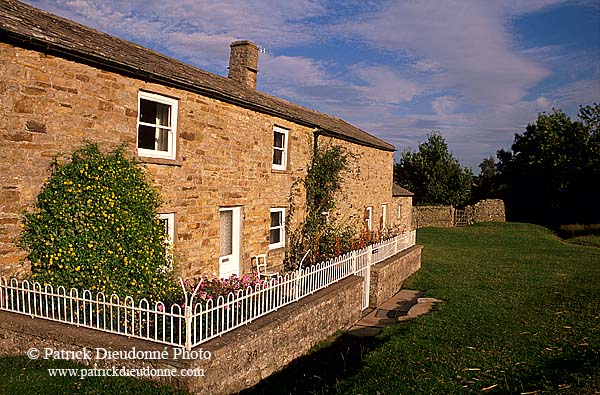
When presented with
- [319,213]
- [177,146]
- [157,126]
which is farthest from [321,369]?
[319,213]

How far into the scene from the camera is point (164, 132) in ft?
31.9

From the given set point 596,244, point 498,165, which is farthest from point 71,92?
point 498,165

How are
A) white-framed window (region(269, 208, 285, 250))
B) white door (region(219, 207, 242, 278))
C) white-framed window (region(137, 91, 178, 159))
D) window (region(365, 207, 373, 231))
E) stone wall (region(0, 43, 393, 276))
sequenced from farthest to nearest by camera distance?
window (region(365, 207, 373, 231))
white-framed window (region(269, 208, 285, 250))
white door (region(219, 207, 242, 278))
white-framed window (region(137, 91, 178, 159))
stone wall (region(0, 43, 393, 276))

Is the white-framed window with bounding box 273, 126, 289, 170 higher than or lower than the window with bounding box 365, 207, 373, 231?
higher

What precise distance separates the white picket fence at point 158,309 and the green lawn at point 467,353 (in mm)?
751

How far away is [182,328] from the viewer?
631 centimetres

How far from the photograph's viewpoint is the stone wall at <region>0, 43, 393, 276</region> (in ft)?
23.1

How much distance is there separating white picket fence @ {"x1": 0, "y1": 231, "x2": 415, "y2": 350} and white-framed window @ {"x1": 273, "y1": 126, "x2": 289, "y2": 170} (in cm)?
510

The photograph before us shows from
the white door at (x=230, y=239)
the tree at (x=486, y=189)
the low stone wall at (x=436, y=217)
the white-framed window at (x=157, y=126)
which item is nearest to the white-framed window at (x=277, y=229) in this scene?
the white door at (x=230, y=239)

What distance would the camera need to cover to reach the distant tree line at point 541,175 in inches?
1511

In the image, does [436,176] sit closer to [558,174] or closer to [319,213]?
[558,174]

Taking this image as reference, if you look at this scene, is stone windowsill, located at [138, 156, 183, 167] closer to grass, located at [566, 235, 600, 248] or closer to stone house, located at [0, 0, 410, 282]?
stone house, located at [0, 0, 410, 282]

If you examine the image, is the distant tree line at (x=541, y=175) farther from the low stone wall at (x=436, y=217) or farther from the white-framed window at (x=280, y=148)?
the white-framed window at (x=280, y=148)

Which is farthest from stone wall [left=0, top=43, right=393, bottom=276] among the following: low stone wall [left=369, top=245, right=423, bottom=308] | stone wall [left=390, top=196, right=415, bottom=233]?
stone wall [left=390, top=196, right=415, bottom=233]
